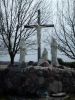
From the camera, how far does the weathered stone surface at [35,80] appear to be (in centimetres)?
2078

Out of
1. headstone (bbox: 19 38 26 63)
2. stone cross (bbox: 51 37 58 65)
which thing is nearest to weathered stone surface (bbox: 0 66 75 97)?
headstone (bbox: 19 38 26 63)

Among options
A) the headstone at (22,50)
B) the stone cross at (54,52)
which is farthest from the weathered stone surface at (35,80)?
the stone cross at (54,52)

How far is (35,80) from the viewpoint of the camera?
20.8 m

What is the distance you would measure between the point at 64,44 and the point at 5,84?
6966 mm

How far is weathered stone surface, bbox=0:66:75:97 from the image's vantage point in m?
20.8

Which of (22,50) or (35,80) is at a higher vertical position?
(22,50)

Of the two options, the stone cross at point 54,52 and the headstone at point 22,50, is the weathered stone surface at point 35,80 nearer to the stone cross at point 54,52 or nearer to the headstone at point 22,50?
the headstone at point 22,50

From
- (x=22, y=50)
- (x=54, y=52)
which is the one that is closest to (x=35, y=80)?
(x=22, y=50)

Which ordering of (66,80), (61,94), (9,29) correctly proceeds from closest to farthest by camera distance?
(61,94) → (66,80) → (9,29)

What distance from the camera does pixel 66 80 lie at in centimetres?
2145

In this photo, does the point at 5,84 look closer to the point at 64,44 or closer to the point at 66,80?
the point at 66,80

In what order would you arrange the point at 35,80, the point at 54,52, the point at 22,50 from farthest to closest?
1. the point at 54,52
2. the point at 22,50
3. the point at 35,80

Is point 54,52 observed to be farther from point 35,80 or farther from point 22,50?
point 35,80

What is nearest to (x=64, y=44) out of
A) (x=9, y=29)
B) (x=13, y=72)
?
(x=9, y=29)
